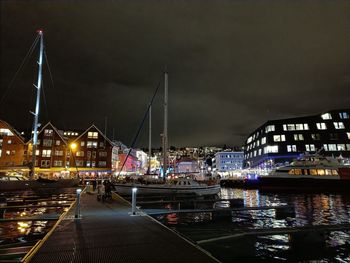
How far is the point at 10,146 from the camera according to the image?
77938 millimetres

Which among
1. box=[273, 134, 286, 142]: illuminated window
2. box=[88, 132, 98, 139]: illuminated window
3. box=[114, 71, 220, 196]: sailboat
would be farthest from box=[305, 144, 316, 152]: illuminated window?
box=[88, 132, 98, 139]: illuminated window

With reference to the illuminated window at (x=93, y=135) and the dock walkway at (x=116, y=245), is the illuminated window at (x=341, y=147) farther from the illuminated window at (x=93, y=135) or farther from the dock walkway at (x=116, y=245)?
the dock walkway at (x=116, y=245)

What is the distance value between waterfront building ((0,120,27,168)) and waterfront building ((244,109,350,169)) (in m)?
79.8

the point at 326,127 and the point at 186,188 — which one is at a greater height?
the point at 326,127

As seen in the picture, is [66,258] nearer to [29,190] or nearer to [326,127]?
[29,190]

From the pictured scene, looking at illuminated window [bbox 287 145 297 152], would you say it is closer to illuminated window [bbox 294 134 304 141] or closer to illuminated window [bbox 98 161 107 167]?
illuminated window [bbox 294 134 304 141]

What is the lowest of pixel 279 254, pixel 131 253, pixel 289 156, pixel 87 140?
pixel 279 254

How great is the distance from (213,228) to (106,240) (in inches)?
377

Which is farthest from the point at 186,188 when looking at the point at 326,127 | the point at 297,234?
the point at 326,127

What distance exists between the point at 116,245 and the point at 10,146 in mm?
83986

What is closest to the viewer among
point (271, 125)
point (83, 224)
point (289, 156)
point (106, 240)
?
point (106, 240)

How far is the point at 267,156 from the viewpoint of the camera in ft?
285

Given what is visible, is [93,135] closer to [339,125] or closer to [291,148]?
[291,148]

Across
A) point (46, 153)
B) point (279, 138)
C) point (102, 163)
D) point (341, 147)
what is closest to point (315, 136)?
point (341, 147)
